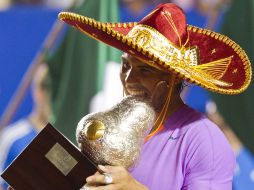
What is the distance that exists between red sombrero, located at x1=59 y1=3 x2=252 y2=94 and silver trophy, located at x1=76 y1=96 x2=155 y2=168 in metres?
0.14

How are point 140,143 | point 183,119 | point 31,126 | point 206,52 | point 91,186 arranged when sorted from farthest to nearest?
point 31,126 < point 206,52 < point 183,119 < point 140,143 < point 91,186

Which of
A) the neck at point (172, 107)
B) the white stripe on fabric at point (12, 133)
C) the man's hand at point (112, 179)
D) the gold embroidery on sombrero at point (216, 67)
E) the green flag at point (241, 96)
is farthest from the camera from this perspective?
the green flag at point (241, 96)

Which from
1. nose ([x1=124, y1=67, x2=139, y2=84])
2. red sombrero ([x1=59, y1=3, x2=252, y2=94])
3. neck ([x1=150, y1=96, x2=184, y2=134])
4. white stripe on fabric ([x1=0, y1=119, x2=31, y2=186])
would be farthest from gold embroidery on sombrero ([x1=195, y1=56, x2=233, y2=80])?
white stripe on fabric ([x1=0, y1=119, x2=31, y2=186])

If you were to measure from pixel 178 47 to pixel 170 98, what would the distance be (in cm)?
14

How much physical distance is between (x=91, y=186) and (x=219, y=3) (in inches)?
96.9

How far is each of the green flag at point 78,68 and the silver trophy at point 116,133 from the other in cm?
A: 223

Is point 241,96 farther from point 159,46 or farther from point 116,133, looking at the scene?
point 116,133

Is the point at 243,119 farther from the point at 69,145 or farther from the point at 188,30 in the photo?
the point at 69,145

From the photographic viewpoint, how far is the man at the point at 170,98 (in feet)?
5.96

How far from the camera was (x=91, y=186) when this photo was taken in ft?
5.41

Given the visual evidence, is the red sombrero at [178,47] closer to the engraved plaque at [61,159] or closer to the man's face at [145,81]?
the man's face at [145,81]

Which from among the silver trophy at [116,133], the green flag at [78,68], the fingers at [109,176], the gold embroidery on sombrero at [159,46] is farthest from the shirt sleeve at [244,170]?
the fingers at [109,176]

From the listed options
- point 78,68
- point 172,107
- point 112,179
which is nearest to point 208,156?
point 172,107

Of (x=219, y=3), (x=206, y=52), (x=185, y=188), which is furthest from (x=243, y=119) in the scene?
(x=185, y=188)
